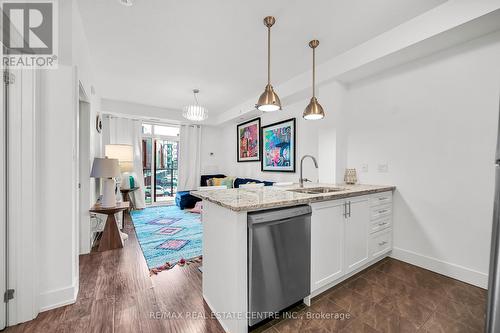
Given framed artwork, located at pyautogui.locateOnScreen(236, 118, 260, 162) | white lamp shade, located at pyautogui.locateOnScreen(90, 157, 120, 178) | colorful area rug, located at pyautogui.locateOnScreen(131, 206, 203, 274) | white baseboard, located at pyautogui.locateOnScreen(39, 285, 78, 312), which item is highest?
framed artwork, located at pyautogui.locateOnScreen(236, 118, 260, 162)

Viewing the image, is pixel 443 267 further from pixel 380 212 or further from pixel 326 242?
pixel 326 242

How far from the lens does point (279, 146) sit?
4375mm

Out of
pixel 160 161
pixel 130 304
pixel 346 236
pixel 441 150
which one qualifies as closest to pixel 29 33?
pixel 130 304

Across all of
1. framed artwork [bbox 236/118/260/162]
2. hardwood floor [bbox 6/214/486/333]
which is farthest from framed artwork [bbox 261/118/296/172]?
hardwood floor [bbox 6/214/486/333]

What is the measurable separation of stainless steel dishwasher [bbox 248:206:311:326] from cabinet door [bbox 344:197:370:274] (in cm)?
59

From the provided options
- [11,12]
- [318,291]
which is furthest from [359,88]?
[11,12]

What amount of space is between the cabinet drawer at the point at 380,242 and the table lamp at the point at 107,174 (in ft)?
10.9

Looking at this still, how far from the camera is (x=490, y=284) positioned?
3.41ft

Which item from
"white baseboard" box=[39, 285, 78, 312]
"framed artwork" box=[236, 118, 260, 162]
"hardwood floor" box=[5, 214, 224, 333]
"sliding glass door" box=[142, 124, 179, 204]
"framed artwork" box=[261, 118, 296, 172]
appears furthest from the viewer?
"sliding glass door" box=[142, 124, 179, 204]

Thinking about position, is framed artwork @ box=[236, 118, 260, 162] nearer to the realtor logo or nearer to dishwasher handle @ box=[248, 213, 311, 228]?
dishwasher handle @ box=[248, 213, 311, 228]

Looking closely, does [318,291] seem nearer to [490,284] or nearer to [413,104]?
[490,284]

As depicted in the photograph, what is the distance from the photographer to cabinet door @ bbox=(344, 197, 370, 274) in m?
2.04

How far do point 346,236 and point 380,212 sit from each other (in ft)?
2.48

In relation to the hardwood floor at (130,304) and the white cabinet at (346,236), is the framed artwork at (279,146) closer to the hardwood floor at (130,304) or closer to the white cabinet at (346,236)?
the white cabinet at (346,236)
